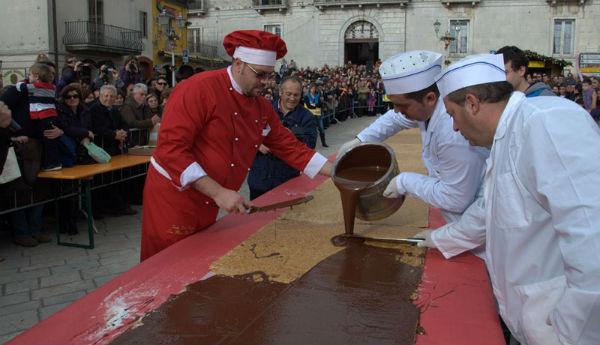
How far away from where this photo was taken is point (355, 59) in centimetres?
3469

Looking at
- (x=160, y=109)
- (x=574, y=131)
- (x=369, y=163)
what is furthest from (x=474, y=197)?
(x=160, y=109)

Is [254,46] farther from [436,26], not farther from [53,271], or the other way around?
[436,26]

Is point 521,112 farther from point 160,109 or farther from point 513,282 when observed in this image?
point 160,109

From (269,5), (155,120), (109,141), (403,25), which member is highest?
(269,5)

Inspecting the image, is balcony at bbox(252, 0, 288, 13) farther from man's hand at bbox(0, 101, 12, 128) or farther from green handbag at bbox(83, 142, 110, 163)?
man's hand at bbox(0, 101, 12, 128)

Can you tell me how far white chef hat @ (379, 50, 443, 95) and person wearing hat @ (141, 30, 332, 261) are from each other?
598mm

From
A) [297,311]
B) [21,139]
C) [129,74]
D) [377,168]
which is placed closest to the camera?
[297,311]

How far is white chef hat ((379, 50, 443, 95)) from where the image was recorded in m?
2.48

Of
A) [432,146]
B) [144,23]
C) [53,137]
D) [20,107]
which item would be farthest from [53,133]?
[144,23]

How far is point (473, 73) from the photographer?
1602 millimetres

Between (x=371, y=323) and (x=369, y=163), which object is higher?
(x=369, y=163)

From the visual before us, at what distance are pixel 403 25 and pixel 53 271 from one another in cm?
3051

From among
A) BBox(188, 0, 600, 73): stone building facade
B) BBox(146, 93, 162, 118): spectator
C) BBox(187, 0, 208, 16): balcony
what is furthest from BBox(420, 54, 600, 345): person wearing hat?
BBox(187, 0, 208, 16): balcony

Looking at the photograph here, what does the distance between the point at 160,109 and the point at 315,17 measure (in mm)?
26737
